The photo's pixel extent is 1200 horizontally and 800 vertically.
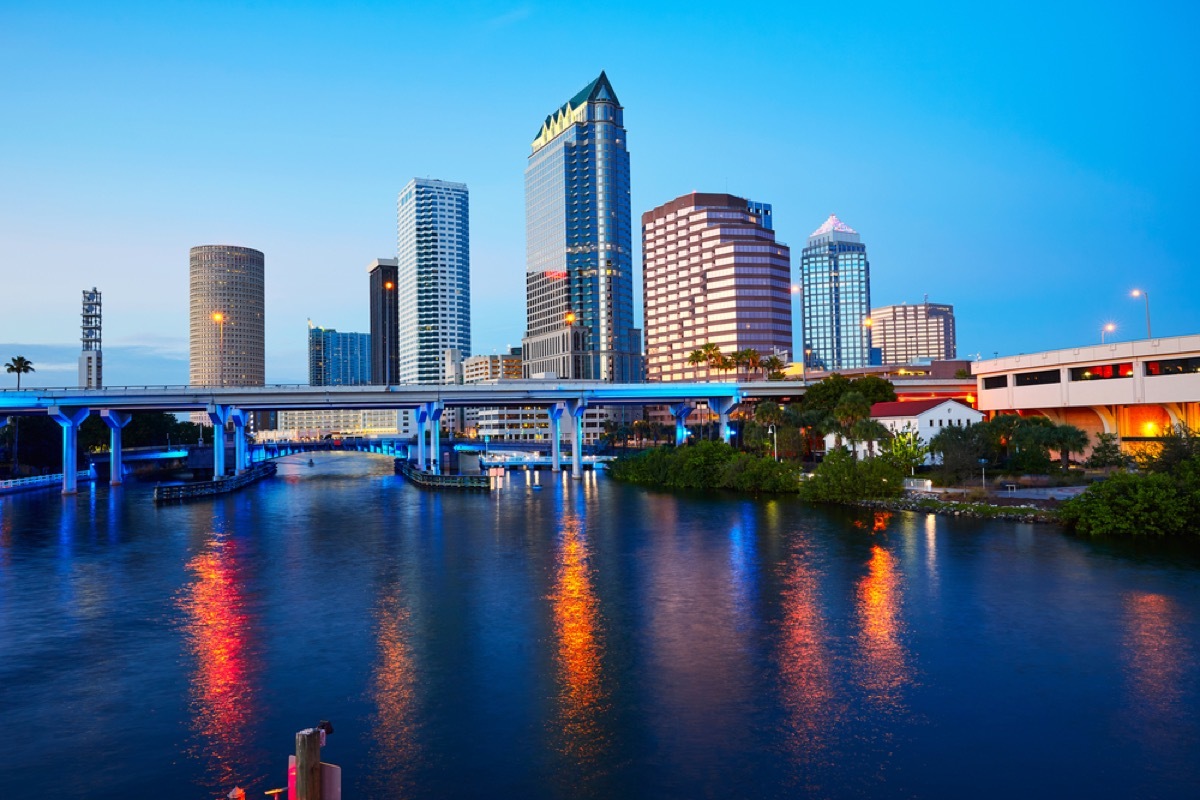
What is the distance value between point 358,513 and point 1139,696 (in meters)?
76.9

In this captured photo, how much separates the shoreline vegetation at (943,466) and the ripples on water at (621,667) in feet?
15.8

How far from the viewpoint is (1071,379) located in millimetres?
104562

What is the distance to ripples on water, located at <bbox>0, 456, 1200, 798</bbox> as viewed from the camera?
21922 mm

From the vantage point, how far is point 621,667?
3038 centimetres

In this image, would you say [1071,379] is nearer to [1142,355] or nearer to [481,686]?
[1142,355]

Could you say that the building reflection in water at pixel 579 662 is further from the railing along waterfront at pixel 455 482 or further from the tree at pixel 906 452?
the railing along waterfront at pixel 455 482

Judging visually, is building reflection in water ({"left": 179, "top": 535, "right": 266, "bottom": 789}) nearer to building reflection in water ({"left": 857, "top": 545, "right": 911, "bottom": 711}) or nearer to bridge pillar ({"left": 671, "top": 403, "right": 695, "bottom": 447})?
building reflection in water ({"left": 857, "top": 545, "right": 911, "bottom": 711})

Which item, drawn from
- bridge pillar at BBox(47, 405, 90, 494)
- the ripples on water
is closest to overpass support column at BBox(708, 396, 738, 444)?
the ripples on water

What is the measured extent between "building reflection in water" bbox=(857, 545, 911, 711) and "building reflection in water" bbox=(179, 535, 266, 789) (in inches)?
750

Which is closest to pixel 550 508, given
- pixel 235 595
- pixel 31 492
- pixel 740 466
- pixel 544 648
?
pixel 740 466

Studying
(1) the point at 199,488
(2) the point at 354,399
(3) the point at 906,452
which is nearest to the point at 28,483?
(1) the point at 199,488

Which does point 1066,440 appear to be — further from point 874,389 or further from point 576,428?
point 576,428

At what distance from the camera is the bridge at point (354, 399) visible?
120 m

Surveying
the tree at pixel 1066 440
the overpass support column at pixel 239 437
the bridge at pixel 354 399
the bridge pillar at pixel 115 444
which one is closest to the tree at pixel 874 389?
the bridge at pixel 354 399
